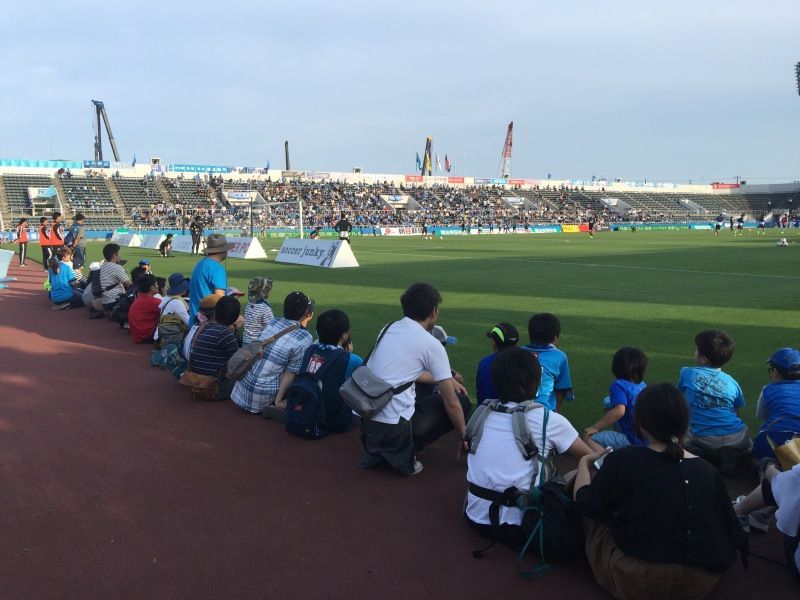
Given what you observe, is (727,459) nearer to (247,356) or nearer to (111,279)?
(247,356)

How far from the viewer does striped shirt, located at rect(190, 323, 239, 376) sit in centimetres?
681

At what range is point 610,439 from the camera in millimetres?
4488

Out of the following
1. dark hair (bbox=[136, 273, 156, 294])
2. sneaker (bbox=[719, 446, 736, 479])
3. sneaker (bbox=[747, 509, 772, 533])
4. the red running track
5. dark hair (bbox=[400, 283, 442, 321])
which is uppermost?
dark hair (bbox=[400, 283, 442, 321])

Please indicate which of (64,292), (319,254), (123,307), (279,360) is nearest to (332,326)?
(279,360)

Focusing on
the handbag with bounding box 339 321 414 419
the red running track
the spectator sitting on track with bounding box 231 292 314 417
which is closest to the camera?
the red running track

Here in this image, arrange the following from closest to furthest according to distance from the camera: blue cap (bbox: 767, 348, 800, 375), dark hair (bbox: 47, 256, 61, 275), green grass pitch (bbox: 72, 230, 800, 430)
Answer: blue cap (bbox: 767, 348, 800, 375) < green grass pitch (bbox: 72, 230, 800, 430) < dark hair (bbox: 47, 256, 61, 275)

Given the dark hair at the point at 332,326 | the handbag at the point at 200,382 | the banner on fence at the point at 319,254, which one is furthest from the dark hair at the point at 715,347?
the banner on fence at the point at 319,254

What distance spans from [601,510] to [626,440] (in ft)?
5.03

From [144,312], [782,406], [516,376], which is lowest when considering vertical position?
[144,312]

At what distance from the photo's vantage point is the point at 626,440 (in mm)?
4566

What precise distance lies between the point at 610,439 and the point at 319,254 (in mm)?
19838

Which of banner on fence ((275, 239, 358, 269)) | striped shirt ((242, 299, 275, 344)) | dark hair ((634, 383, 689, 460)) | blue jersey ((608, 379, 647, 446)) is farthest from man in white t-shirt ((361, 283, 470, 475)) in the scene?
banner on fence ((275, 239, 358, 269))

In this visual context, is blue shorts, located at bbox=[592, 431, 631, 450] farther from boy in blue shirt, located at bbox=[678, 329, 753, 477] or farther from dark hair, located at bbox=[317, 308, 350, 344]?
dark hair, located at bbox=[317, 308, 350, 344]

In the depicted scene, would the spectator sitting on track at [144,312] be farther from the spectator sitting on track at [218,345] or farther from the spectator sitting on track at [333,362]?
the spectator sitting on track at [333,362]
